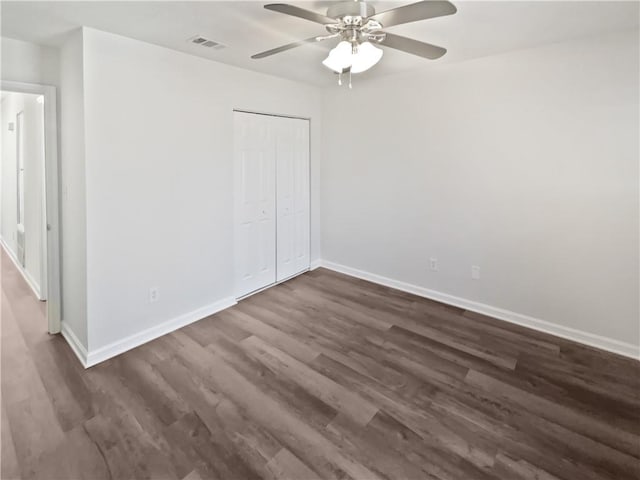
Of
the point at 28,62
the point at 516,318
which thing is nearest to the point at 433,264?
the point at 516,318

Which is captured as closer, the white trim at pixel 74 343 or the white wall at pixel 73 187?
the white wall at pixel 73 187

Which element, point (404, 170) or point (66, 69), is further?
point (404, 170)

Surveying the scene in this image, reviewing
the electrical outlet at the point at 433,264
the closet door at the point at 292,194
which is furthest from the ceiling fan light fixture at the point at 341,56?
the electrical outlet at the point at 433,264

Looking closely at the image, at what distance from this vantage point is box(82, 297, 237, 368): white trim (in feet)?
8.44

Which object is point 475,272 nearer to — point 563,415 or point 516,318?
point 516,318

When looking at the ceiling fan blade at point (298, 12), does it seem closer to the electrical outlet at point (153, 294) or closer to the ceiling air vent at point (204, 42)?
the ceiling air vent at point (204, 42)

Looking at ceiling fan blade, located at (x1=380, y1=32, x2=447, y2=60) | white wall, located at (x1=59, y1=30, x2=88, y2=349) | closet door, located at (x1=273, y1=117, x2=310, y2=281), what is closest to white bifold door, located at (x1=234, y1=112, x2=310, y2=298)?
closet door, located at (x1=273, y1=117, x2=310, y2=281)

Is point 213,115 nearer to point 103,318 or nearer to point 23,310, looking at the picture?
point 103,318

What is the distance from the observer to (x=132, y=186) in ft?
8.80

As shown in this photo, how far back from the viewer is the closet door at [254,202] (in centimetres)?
361

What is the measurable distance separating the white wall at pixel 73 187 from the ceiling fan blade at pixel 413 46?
83.6 inches

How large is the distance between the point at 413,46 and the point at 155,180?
7.23 feet

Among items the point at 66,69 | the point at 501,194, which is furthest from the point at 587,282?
the point at 66,69

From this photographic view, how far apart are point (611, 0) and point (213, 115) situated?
9.94 feet
